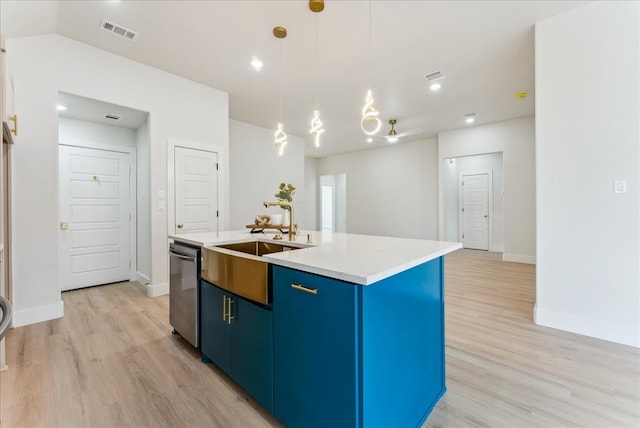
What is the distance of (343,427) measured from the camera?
1152mm

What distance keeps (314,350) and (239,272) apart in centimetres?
67

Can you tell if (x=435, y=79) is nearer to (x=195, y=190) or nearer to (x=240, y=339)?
(x=195, y=190)

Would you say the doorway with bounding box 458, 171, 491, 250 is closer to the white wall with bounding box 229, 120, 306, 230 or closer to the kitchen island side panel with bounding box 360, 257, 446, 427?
the white wall with bounding box 229, 120, 306, 230

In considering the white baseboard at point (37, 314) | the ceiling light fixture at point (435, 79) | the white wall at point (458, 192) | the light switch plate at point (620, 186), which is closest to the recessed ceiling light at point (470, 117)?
the white wall at point (458, 192)

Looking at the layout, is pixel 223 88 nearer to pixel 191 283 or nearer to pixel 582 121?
pixel 191 283

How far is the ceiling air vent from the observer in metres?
3.94

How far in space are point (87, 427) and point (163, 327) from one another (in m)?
1.32

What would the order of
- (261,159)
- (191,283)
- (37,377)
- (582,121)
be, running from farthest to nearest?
1. (261,159)
2. (582,121)
3. (191,283)
4. (37,377)

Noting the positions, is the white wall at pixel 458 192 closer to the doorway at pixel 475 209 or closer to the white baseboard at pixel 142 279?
the doorway at pixel 475 209

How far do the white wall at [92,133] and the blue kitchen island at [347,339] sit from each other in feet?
13.5

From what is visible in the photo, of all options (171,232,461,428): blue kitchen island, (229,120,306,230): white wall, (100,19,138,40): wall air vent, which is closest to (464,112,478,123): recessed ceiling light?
(229,120,306,230): white wall

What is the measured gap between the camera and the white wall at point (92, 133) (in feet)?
13.2

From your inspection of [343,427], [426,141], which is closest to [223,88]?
[343,427]

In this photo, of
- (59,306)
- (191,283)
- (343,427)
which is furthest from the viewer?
(59,306)
